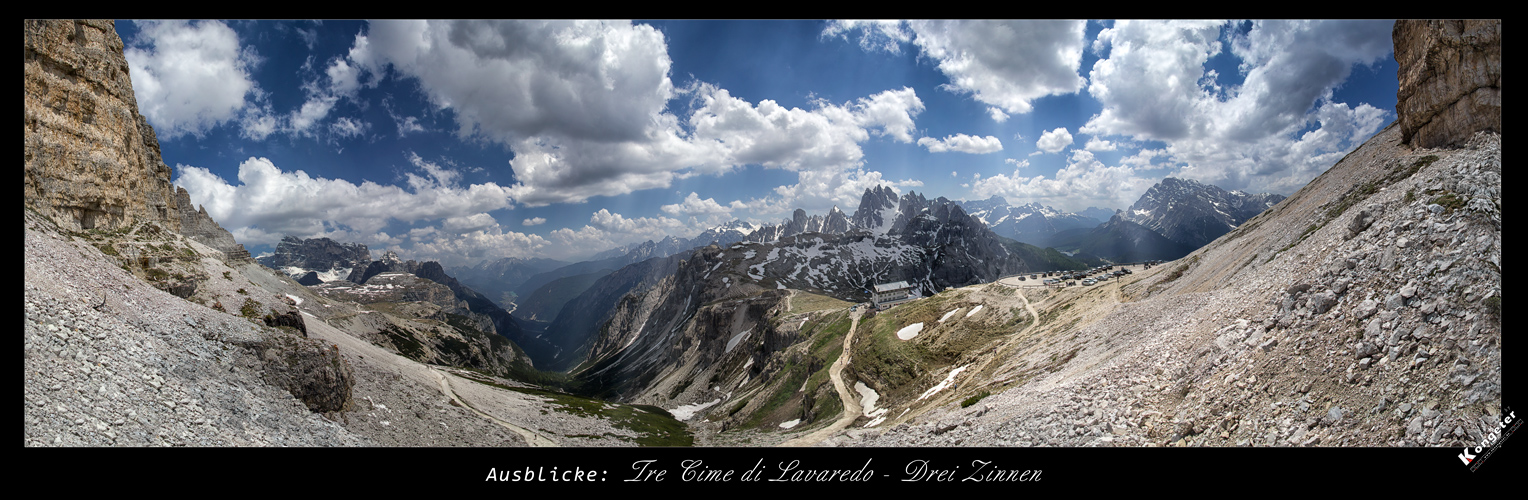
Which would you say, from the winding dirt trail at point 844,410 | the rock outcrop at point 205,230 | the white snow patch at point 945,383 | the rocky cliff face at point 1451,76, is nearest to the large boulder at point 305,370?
the winding dirt trail at point 844,410

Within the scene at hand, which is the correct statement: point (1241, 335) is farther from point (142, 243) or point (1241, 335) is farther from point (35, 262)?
point (142, 243)

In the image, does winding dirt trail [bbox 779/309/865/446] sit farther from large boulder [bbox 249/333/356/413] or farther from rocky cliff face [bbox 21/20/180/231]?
rocky cliff face [bbox 21/20/180/231]

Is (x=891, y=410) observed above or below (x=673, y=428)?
above

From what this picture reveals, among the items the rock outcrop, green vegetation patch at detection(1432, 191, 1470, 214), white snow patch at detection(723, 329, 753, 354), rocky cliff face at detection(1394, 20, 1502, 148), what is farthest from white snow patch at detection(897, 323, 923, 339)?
the rock outcrop

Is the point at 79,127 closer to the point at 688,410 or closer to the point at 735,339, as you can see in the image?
the point at 688,410

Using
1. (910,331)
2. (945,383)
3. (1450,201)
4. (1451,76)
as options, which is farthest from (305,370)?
(1451,76)
